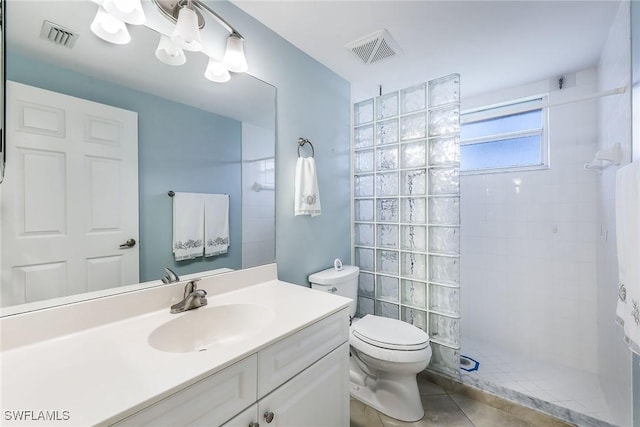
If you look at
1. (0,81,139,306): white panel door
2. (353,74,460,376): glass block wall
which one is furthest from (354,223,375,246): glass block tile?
(0,81,139,306): white panel door

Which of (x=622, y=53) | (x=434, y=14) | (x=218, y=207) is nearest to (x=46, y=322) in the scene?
(x=218, y=207)

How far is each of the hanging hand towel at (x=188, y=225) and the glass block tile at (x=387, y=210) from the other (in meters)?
1.28

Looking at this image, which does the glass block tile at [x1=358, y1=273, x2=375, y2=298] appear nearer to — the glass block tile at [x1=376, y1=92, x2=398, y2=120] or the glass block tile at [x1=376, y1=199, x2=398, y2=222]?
the glass block tile at [x1=376, y1=199, x2=398, y2=222]

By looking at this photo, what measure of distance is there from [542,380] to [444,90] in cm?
208

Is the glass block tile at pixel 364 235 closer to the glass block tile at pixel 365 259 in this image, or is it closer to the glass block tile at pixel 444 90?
the glass block tile at pixel 365 259

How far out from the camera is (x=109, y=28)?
99cm

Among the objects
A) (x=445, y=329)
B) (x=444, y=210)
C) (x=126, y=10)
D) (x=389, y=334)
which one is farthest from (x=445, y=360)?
(x=126, y=10)

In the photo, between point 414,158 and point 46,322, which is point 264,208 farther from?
point 414,158

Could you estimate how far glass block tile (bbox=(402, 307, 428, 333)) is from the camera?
1.83 m

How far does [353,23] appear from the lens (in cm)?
147

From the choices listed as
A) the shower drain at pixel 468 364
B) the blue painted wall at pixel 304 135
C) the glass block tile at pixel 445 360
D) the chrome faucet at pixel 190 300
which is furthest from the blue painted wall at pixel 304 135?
the shower drain at pixel 468 364

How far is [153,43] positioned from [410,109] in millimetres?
1520

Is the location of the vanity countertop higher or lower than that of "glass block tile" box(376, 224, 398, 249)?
lower

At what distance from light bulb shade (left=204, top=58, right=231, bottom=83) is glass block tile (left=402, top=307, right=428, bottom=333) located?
5.98ft
